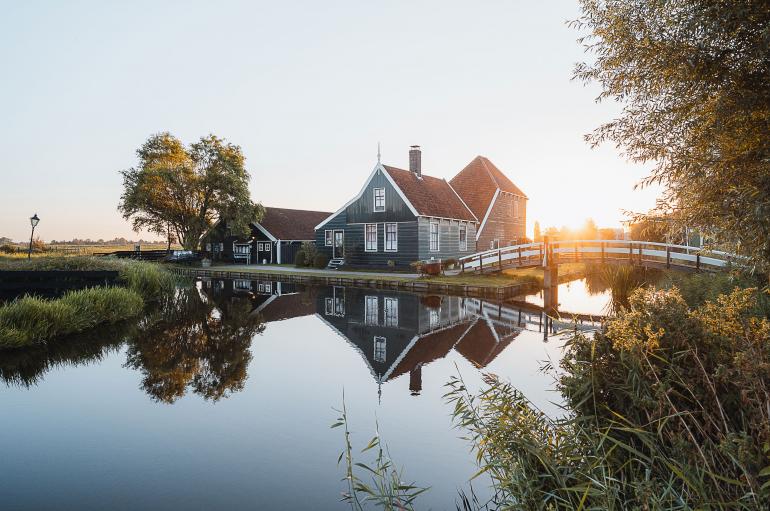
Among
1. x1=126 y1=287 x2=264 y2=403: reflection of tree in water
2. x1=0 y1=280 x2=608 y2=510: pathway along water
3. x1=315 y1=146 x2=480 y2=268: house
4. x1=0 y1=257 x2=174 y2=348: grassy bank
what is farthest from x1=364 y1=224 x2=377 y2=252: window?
x1=0 y1=280 x2=608 y2=510: pathway along water

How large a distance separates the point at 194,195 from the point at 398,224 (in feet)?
75.8

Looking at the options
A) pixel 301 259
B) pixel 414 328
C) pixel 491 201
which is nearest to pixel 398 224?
pixel 301 259

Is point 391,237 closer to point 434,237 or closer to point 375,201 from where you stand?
point 375,201

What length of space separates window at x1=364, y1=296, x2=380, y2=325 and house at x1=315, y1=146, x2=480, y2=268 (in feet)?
29.7

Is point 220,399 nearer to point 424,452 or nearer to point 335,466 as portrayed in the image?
point 335,466

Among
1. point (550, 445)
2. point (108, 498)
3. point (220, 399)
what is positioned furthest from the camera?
point (220, 399)

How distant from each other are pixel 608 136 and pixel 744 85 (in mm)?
2676

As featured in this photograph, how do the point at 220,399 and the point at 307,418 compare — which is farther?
the point at 220,399

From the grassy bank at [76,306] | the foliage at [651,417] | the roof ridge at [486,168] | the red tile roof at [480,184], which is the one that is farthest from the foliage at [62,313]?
the roof ridge at [486,168]

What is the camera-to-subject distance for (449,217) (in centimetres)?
2967

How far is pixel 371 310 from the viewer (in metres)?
16.6

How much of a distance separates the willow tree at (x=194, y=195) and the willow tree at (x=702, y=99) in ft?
117

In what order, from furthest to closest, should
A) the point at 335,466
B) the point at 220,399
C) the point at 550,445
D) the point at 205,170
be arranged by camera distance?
the point at 205,170 < the point at 220,399 < the point at 335,466 < the point at 550,445

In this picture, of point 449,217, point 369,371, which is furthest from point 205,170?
point 369,371
